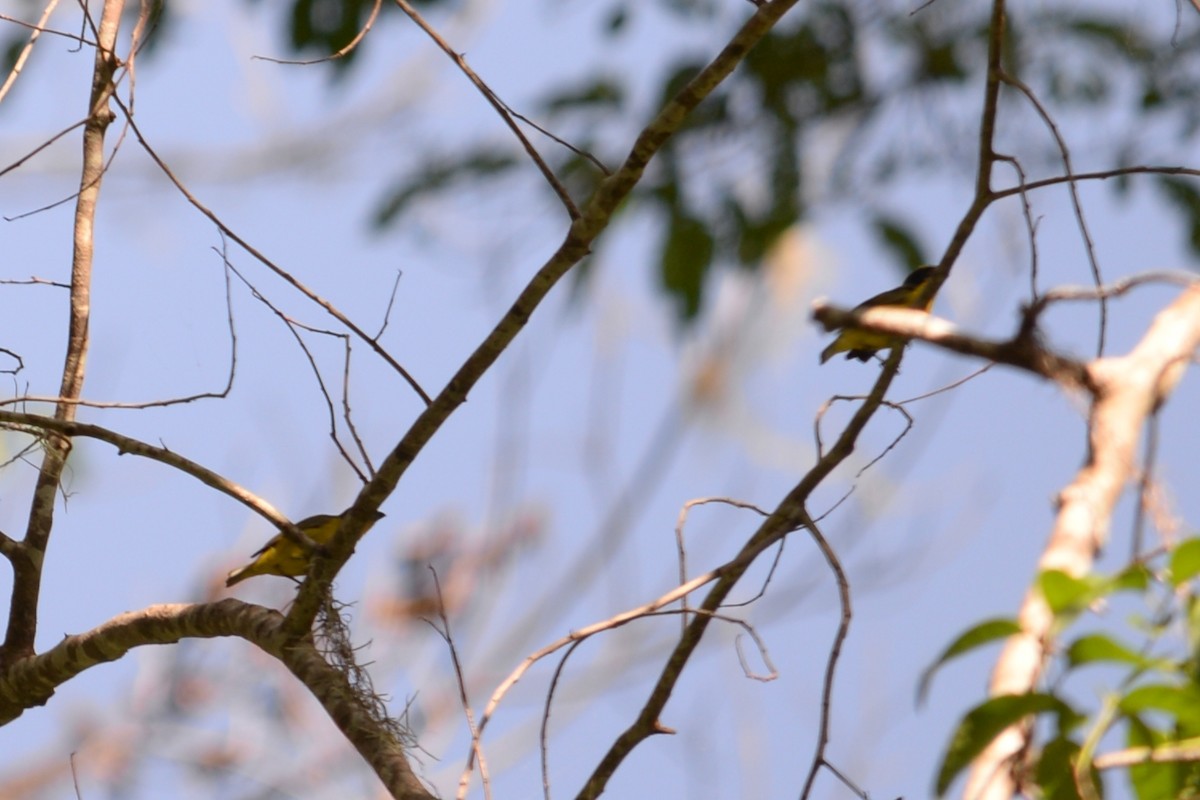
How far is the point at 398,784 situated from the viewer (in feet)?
6.57

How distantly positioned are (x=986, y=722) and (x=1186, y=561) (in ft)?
0.65

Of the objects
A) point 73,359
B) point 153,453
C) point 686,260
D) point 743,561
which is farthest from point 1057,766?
point 686,260

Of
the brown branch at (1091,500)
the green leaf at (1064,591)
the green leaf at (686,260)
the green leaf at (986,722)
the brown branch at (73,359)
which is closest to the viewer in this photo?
the green leaf at (1064,591)

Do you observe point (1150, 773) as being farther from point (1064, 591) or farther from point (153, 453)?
point (153, 453)

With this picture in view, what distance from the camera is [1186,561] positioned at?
0.87 m

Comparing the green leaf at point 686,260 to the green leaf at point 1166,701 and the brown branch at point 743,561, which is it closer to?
the brown branch at point 743,561

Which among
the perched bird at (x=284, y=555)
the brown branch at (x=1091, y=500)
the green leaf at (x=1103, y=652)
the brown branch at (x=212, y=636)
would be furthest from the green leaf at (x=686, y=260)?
the green leaf at (x=1103, y=652)

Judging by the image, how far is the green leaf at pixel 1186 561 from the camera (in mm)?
868

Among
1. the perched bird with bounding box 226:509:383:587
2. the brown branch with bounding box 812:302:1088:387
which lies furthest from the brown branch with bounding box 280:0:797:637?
the perched bird with bounding box 226:509:383:587

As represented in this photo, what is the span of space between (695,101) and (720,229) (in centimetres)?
298

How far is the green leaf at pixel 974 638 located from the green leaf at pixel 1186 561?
0.12 meters

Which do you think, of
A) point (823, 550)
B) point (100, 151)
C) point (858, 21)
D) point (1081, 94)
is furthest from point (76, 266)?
point (1081, 94)

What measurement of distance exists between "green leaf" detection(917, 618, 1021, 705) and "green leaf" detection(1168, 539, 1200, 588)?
121 millimetres

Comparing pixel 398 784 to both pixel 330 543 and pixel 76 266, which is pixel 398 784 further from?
pixel 76 266
